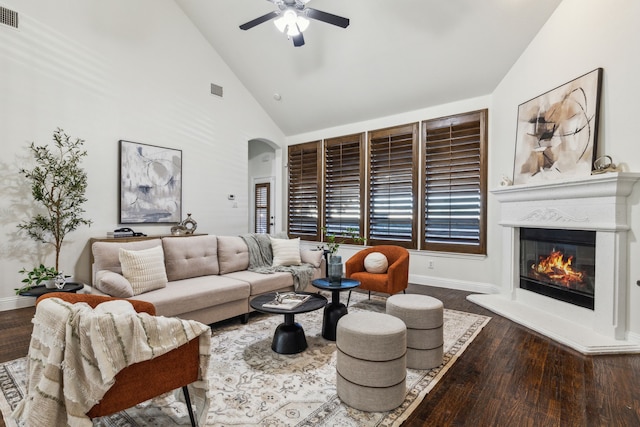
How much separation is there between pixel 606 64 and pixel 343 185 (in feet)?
13.7

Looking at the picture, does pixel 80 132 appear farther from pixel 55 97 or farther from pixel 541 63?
pixel 541 63

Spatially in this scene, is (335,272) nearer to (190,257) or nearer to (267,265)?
(267,265)

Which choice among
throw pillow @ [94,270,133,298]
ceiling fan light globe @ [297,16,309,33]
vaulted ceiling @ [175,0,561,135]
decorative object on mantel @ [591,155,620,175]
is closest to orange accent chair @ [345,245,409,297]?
decorative object on mantel @ [591,155,620,175]

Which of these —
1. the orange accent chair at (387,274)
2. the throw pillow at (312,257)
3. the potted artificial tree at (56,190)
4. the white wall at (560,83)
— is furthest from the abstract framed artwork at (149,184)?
the white wall at (560,83)

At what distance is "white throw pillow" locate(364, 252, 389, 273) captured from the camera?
4.16 metres

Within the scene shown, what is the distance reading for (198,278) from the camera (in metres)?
3.70

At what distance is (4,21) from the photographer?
377 centimetres

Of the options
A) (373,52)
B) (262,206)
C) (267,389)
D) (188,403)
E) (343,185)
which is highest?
(373,52)

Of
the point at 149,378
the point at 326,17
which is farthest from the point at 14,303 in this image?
the point at 326,17

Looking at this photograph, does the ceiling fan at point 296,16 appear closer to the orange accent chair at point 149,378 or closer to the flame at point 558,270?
the orange accent chair at point 149,378

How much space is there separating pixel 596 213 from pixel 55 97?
644 cm

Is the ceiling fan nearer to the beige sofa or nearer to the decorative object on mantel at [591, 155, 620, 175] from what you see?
the beige sofa

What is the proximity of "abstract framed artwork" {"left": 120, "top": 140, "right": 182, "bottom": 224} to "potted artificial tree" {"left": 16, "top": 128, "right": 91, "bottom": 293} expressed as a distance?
0.54 meters

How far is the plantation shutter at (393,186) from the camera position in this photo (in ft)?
18.3
